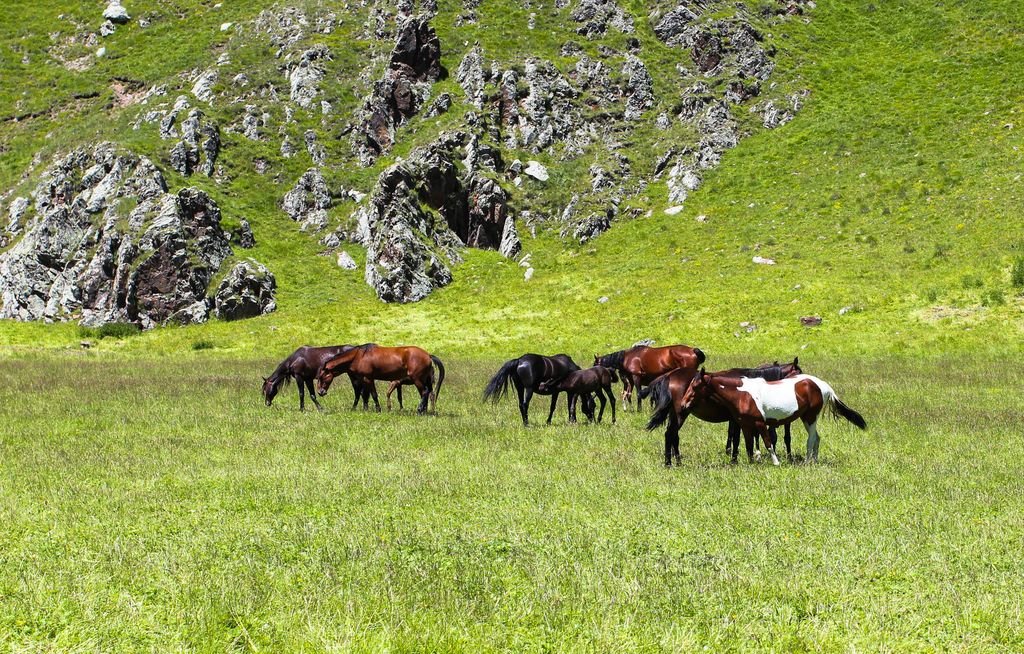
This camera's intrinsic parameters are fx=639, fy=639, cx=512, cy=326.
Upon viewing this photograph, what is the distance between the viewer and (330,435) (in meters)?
15.7

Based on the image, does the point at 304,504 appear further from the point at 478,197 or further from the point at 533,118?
the point at 533,118

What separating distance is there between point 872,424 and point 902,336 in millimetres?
19072

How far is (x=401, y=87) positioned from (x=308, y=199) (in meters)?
16.1

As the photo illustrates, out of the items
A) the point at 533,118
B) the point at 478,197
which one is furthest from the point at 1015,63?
the point at 478,197

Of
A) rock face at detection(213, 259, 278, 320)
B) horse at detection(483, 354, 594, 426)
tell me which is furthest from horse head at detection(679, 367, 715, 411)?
rock face at detection(213, 259, 278, 320)

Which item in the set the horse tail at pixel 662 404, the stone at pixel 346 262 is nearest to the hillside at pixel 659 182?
the stone at pixel 346 262

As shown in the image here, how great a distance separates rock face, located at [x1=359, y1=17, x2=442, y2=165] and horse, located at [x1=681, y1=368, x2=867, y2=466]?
5718cm

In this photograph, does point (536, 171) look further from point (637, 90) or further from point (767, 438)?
point (767, 438)

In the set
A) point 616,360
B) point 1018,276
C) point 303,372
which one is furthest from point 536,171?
point 303,372

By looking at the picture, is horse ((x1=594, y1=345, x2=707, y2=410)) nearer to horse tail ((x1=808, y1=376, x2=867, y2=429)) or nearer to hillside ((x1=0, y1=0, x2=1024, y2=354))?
horse tail ((x1=808, y1=376, x2=867, y2=429))

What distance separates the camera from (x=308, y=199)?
60156 millimetres

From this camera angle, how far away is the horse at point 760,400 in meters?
12.6

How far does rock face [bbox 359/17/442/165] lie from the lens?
64.7m

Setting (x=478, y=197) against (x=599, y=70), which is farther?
(x=599, y=70)
